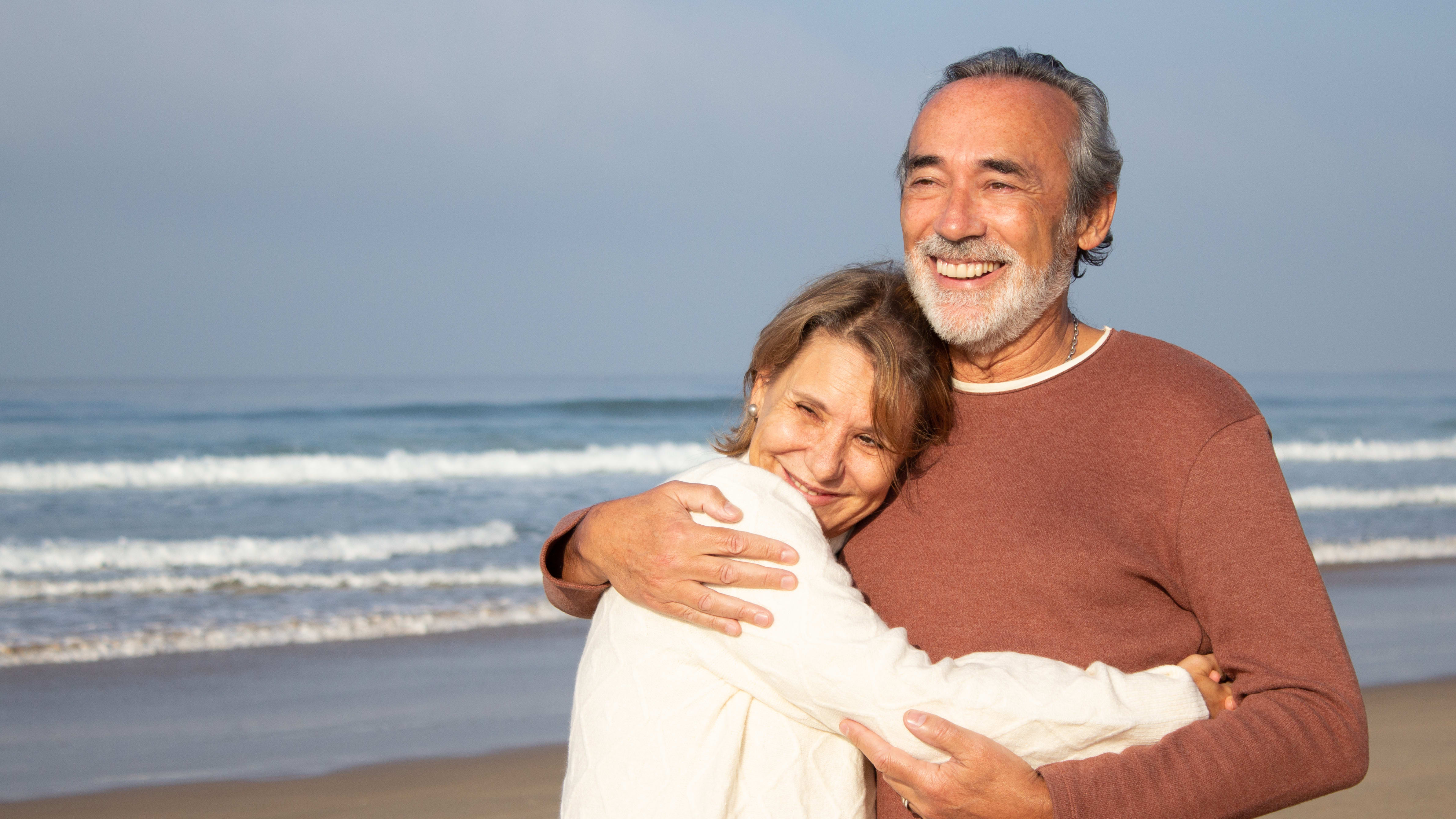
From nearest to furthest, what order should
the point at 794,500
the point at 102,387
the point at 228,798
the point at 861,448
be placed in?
the point at 794,500 → the point at 861,448 → the point at 228,798 → the point at 102,387

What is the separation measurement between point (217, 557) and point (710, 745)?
26.8ft

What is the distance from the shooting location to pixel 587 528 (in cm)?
208

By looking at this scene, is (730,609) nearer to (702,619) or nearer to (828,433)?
(702,619)

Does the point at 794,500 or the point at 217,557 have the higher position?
the point at 794,500

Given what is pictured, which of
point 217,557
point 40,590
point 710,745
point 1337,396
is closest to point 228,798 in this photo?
point 710,745

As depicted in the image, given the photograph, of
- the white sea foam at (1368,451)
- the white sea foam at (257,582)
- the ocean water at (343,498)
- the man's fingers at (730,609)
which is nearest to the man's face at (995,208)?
the man's fingers at (730,609)

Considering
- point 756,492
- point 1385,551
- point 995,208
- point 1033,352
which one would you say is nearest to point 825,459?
point 756,492

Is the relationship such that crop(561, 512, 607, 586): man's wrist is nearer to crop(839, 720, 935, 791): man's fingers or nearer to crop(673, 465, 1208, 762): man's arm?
crop(673, 465, 1208, 762): man's arm

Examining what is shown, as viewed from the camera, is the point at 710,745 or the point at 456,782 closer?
the point at 710,745

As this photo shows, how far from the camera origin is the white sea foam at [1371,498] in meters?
11.9

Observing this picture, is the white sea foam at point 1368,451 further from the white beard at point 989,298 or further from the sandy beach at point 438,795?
the white beard at point 989,298

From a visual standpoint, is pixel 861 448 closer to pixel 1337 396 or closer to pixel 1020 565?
pixel 1020 565

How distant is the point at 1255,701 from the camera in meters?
1.64

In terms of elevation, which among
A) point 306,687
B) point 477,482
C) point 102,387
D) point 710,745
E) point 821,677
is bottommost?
point 102,387
